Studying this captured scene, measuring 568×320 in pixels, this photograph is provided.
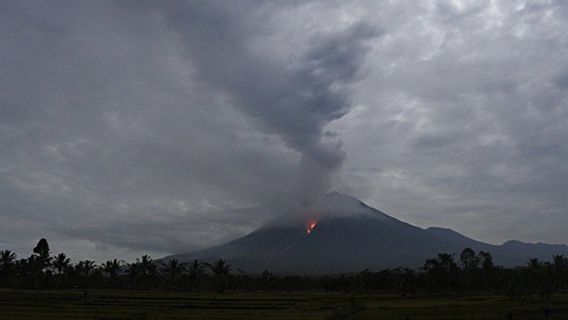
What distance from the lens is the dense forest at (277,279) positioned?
10819 cm

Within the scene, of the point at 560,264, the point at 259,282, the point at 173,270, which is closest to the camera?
the point at 560,264

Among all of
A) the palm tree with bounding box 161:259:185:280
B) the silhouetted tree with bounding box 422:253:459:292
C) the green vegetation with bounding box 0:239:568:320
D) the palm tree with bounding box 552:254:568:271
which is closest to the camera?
the green vegetation with bounding box 0:239:568:320

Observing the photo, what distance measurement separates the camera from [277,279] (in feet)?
435

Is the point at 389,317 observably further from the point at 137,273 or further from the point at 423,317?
the point at 137,273

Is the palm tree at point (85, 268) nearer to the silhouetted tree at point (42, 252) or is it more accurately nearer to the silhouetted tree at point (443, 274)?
the silhouetted tree at point (42, 252)

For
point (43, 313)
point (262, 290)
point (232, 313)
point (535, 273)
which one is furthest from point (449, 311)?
point (262, 290)

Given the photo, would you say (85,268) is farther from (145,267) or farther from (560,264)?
(560,264)


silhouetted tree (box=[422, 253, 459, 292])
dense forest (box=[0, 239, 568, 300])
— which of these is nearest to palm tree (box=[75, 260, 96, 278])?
dense forest (box=[0, 239, 568, 300])

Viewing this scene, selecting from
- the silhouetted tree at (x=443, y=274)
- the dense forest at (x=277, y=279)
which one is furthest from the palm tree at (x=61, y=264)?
the silhouetted tree at (x=443, y=274)

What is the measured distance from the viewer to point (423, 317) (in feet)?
156

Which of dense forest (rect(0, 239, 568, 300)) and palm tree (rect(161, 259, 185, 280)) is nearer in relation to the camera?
dense forest (rect(0, 239, 568, 300))

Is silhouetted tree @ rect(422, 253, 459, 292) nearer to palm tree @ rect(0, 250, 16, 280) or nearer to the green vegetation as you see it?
the green vegetation

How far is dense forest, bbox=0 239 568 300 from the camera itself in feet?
355

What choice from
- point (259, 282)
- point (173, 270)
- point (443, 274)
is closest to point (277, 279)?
point (259, 282)
